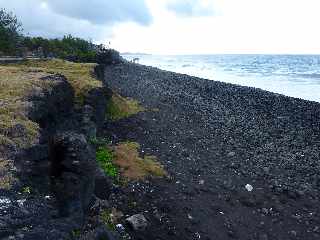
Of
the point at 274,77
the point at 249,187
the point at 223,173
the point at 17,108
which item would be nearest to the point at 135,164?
the point at 223,173

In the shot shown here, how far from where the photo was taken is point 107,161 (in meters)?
16.9

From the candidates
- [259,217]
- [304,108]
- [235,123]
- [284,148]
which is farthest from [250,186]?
[304,108]

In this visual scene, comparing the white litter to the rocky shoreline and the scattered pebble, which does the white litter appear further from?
the scattered pebble

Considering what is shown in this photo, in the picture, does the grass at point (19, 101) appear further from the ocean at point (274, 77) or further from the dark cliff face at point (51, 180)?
the ocean at point (274, 77)

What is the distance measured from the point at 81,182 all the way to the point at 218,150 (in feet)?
35.7

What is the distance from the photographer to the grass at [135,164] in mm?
16255

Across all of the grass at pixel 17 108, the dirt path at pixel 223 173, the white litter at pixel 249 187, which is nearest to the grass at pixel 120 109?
the dirt path at pixel 223 173

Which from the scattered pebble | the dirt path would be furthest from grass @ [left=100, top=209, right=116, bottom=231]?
the dirt path

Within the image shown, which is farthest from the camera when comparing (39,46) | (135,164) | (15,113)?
(39,46)

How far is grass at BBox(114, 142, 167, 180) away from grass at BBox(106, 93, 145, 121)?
5303mm

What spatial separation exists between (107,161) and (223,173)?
14.5 ft

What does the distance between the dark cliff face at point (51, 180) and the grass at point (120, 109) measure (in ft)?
25.4

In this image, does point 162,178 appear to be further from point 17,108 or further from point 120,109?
point 120,109

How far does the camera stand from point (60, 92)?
52.9 feet
